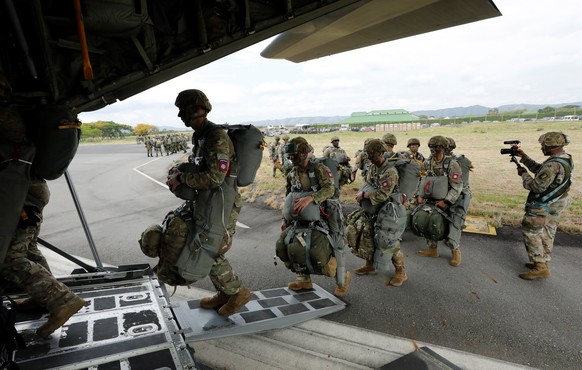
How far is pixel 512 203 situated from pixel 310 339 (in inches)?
279

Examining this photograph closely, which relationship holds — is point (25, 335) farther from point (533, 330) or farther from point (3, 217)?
point (533, 330)

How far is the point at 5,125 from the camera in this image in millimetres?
2117

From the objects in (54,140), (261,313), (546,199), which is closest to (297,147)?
(261,313)

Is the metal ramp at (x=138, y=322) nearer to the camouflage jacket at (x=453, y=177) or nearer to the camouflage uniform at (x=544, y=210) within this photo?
the camouflage jacket at (x=453, y=177)

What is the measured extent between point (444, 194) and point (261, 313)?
335cm

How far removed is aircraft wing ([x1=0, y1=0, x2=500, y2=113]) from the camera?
2.05m

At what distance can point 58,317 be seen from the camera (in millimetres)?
2428

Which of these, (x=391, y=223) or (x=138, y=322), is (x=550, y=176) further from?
(x=138, y=322)

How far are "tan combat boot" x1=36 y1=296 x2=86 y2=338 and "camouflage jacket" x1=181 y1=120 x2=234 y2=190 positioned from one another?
4.28 ft

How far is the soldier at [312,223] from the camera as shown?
3.67 metres

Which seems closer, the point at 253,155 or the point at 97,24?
the point at 97,24

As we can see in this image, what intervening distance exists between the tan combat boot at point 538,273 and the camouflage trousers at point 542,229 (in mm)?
72

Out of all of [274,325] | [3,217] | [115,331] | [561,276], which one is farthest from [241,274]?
[561,276]

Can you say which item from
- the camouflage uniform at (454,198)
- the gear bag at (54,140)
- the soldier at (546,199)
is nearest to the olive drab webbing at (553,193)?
the soldier at (546,199)
